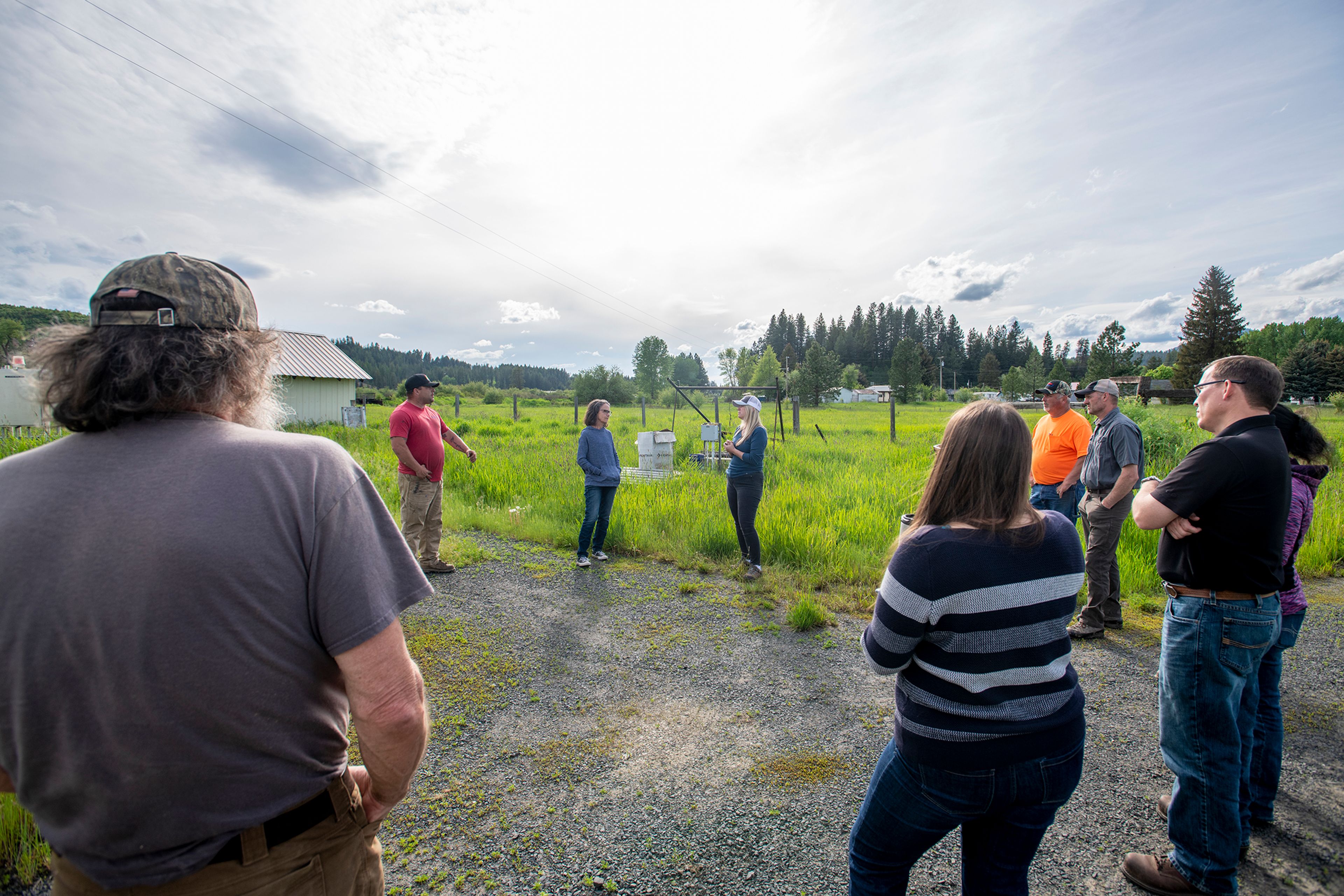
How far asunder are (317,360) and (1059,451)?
33328 millimetres

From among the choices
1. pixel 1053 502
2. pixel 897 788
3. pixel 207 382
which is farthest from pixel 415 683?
pixel 1053 502

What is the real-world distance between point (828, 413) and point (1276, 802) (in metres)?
40.3

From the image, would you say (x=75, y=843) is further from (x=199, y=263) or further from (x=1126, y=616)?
(x=1126, y=616)

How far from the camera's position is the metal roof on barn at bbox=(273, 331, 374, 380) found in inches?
1117

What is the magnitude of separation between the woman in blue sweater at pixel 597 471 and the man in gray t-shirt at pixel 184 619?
5305 mm

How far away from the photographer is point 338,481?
4.24ft

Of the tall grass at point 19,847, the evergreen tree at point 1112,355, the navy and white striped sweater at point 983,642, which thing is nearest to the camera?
the navy and white striped sweater at point 983,642

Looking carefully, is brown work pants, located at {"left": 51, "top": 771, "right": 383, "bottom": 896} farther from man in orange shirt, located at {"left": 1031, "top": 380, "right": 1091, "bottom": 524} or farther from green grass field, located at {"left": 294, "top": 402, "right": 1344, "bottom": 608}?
man in orange shirt, located at {"left": 1031, "top": 380, "right": 1091, "bottom": 524}

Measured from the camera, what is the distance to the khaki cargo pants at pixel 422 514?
6.41m

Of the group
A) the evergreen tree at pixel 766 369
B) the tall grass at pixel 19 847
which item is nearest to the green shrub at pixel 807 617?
the tall grass at pixel 19 847

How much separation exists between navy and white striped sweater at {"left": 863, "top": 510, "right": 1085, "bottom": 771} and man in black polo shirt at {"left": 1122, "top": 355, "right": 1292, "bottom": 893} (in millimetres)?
1101

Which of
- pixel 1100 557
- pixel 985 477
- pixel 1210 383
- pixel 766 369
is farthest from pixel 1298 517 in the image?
pixel 766 369

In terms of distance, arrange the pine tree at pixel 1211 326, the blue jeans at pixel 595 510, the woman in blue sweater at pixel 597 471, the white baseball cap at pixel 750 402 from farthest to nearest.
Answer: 1. the pine tree at pixel 1211 326
2. the blue jeans at pixel 595 510
3. the woman in blue sweater at pixel 597 471
4. the white baseball cap at pixel 750 402

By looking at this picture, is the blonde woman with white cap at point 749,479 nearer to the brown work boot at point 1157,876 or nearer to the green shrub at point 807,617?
the green shrub at point 807,617
